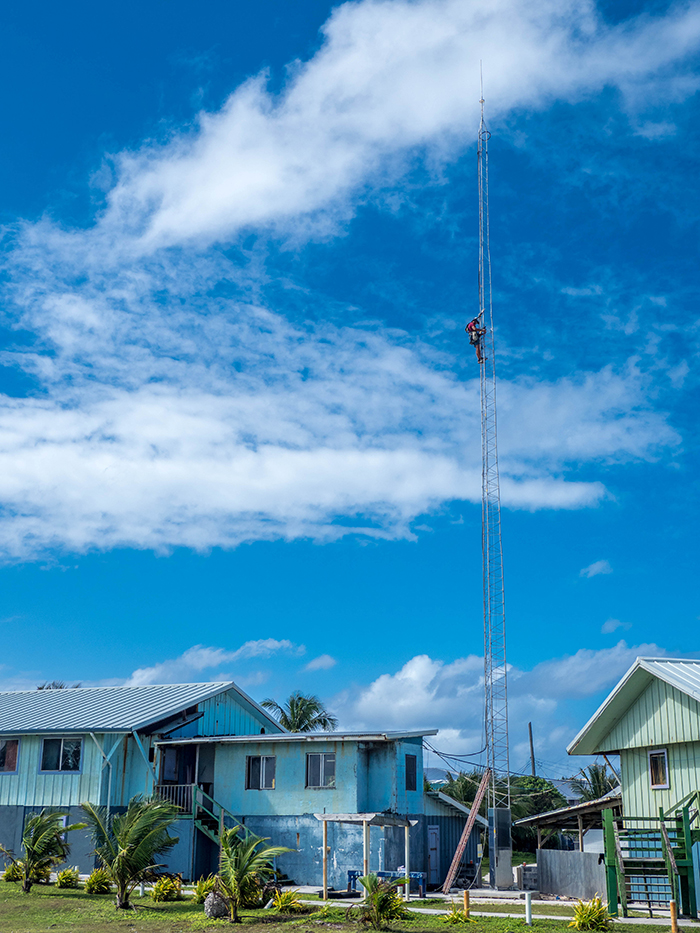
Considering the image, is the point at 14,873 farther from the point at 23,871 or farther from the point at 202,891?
the point at 202,891

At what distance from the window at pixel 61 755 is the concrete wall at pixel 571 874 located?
18.0m

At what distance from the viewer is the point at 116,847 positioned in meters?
28.2

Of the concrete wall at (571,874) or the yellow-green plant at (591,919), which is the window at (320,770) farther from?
the yellow-green plant at (591,919)

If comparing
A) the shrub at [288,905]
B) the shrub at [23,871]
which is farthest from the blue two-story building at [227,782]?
the shrub at [288,905]

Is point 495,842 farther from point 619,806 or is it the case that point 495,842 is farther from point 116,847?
point 116,847

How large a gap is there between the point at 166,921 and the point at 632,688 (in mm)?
13867

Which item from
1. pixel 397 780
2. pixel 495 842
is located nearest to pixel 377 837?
pixel 397 780

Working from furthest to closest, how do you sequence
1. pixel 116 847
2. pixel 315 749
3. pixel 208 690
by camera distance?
pixel 208 690
pixel 315 749
pixel 116 847

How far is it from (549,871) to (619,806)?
3856 mm

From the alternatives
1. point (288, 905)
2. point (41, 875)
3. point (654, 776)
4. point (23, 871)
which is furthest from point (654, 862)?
point (23, 871)

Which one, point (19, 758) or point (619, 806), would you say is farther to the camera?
point (19, 758)

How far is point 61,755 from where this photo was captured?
1446 inches

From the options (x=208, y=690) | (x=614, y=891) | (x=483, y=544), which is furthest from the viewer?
(x=208, y=690)

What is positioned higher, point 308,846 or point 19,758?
point 19,758
